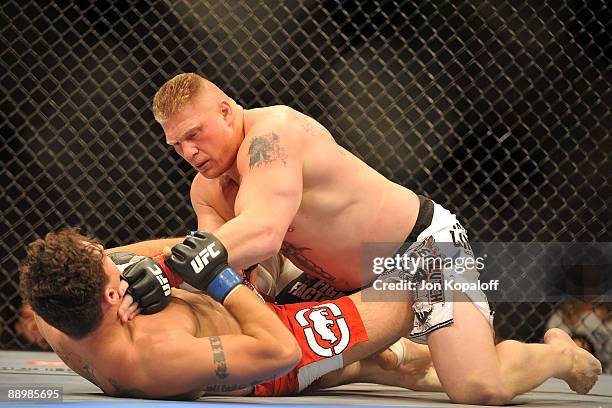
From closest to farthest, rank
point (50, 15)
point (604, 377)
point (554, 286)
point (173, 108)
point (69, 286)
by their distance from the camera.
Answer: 1. point (69, 286)
2. point (173, 108)
3. point (604, 377)
4. point (554, 286)
5. point (50, 15)

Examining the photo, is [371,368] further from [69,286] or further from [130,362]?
[69,286]

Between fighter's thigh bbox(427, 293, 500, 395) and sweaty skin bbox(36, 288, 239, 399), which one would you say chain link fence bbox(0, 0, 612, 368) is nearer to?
fighter's thigh bbox(427, 293, 500, 395)

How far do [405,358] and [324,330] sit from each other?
0.44 meters

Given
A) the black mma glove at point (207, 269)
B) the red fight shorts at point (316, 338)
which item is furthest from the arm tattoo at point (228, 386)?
the red fight shorts at point (316, 338)

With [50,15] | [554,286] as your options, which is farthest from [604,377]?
[50,15]

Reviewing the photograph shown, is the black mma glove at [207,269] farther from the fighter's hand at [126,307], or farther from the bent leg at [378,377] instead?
the bent leg at [378,377]

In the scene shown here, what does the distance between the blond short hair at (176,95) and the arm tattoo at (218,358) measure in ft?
2.01

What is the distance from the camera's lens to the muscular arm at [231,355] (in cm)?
159

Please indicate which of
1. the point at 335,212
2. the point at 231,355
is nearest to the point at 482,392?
the point at 335,212

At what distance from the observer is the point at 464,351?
1990 mm

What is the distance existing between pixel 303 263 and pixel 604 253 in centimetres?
198

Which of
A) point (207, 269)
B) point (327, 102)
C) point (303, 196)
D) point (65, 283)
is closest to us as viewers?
point (65, 283)

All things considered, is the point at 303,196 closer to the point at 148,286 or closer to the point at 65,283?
the point at 148,286

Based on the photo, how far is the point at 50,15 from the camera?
13.9ft
